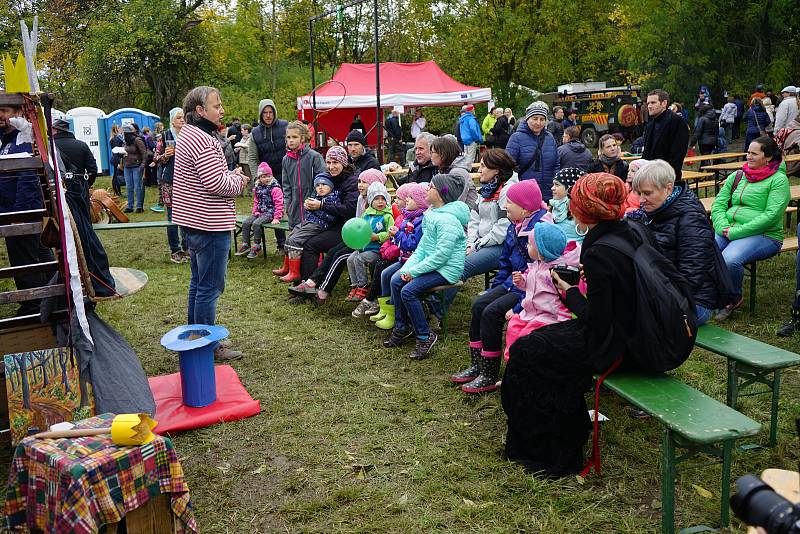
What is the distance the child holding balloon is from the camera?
259 inches

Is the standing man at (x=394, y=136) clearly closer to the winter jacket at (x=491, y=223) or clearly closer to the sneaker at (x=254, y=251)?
the sneaker at (x=254, y=251)

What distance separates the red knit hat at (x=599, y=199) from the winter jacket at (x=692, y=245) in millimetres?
936

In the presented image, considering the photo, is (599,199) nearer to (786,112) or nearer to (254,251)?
(254,251)

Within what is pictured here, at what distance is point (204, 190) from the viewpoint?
5.05 m

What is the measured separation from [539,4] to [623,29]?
293 inches

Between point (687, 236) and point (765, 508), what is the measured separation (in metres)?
3.17

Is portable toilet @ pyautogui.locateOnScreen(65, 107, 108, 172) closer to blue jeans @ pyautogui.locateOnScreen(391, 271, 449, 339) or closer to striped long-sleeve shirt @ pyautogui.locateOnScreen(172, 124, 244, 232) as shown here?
striped long-sleeve shirt @ pyautogui.locateOnScreen(172, 124, 244, 232)

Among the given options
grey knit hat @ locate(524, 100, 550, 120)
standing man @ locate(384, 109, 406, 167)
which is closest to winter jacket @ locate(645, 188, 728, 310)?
grey knit hat @ locate(524, 100, 550, 120)

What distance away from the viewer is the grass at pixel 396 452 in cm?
335

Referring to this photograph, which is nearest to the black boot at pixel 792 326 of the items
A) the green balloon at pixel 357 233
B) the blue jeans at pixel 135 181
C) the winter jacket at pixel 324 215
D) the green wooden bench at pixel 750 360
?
the green wooden bench at pixel 750 360

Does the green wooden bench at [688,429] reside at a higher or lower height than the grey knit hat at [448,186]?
lower

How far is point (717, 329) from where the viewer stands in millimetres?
4180

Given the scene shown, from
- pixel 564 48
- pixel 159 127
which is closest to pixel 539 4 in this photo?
pixel 564 48

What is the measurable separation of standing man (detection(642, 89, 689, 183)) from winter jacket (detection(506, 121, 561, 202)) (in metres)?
1.18
